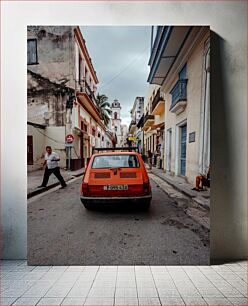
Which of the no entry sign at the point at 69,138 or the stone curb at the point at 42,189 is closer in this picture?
the stone curb at the point at 42,189

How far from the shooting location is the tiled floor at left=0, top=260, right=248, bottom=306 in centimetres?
197

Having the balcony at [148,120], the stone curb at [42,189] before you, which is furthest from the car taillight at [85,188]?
the balcony at [148,120]

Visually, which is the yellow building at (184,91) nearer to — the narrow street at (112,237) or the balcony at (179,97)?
the balcony at (179,97)

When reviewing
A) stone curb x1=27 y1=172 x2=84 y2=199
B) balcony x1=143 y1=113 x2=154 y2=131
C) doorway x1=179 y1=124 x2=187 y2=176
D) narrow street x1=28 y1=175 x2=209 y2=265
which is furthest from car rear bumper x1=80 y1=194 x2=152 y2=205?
balcony x1=143 y1=113 x2=154 y2=131

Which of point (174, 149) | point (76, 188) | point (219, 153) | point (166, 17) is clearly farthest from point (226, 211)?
point (166, 17)

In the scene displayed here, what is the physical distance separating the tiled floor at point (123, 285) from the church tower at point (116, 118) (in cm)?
176

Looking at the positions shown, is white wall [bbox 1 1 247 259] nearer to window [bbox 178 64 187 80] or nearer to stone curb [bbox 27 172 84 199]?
stone curb [bbox 27 172 84 199]

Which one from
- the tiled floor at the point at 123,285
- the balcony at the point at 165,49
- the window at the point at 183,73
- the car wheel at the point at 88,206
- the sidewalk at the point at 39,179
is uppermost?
the balcony at the point at 165,49

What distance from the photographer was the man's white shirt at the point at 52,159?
8.59 feet

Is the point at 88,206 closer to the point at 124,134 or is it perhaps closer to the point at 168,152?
the point at 124,134

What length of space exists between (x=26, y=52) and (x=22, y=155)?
49.9 inches

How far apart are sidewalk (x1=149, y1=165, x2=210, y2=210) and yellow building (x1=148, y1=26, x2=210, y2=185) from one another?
0.31 feet

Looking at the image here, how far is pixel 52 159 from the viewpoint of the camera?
264 centimetres

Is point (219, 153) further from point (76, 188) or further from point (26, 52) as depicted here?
point (26, 52)
